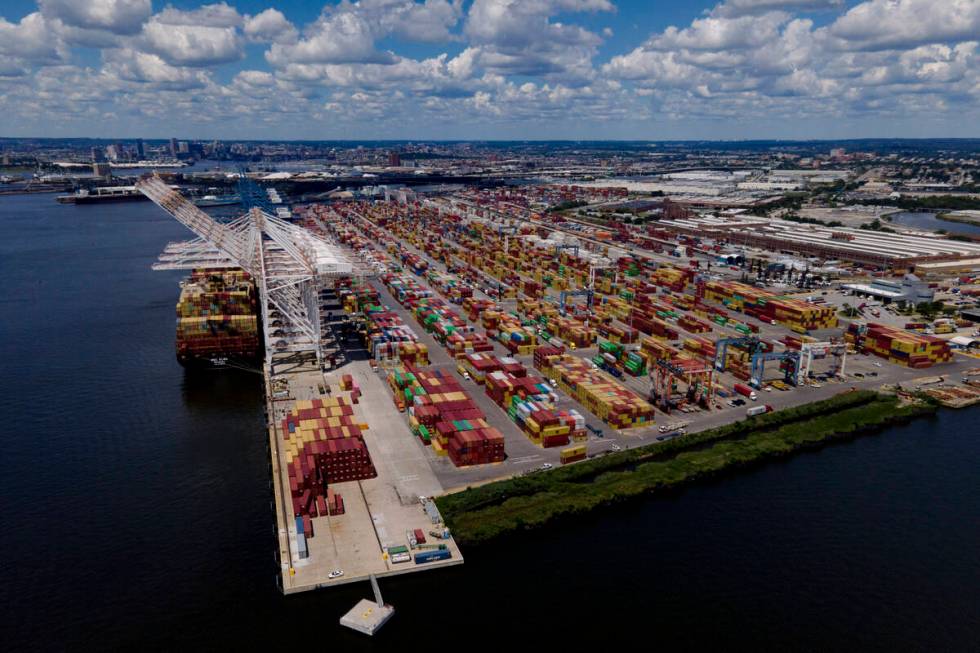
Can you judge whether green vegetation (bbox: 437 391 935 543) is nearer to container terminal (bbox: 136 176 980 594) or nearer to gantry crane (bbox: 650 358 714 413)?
container terminal (bbox: 136 176 980 594)

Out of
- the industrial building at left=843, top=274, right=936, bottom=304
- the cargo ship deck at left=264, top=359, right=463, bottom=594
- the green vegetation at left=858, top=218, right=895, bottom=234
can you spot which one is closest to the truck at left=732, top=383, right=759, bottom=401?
the cargo ship deck at left=264, top=359, right=463, bottom=594

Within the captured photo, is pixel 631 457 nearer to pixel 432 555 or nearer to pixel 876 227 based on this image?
pixel 432 555

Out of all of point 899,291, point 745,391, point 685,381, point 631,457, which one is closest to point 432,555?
point 631,457

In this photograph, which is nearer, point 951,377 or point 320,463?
point 320,463

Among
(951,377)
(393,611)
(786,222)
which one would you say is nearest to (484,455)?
(393,611)

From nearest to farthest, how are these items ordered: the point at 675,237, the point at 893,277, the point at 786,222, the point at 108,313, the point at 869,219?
1. the point at 108,313
2. the point at 893,277
3. the point at 675,237
4. the point at 786,222
5. the point at 869,219

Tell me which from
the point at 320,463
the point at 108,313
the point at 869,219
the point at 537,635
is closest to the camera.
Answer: the point at 537,635

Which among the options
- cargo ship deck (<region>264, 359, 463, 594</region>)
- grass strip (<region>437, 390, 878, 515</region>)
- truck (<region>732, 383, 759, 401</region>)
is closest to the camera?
cargo ship deck (<region>264, 359, 463, 594</region>)

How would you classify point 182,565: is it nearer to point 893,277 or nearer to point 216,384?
point 216,384
